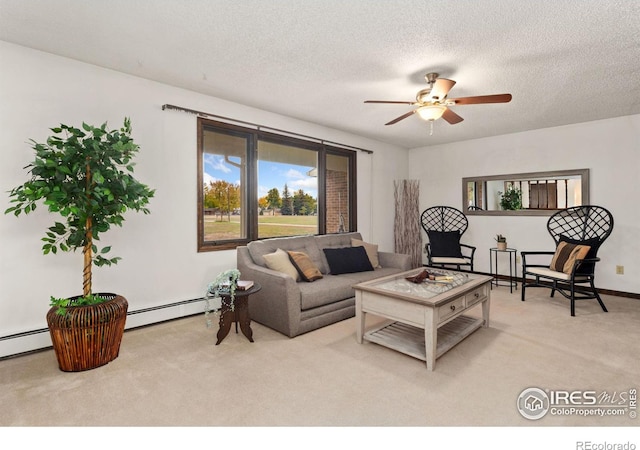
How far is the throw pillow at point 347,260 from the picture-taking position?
12.9 ft

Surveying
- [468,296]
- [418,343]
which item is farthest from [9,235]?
[468,296]

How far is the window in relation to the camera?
3826 millimetres

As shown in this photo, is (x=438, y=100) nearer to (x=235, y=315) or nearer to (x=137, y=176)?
(x=235, y=315)

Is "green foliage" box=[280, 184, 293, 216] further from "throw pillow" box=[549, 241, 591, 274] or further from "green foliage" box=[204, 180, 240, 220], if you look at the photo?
"throw pillow" box=[549, 241, 591, 274]

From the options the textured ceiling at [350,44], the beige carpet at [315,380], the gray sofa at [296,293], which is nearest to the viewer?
the beige carpet at [315,380]

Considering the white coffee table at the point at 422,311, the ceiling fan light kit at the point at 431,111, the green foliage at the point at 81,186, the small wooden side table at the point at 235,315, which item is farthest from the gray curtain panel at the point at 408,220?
the green foliage at the point at 81,186

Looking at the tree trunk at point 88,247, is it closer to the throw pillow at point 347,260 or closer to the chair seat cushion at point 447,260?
the throw pillow at point 347,260

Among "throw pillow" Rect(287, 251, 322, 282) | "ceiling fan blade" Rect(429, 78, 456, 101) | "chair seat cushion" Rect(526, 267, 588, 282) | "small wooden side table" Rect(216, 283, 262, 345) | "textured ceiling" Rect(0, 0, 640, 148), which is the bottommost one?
"small wooden side table" Rect(216, 283, 262, 345)

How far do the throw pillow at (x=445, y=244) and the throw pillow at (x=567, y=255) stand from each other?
4.49 ft

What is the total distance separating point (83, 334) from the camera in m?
2.27

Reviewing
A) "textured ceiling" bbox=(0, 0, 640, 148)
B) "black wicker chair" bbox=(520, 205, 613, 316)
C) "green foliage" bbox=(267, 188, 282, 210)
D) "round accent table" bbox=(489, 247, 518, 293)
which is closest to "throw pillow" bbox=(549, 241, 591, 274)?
"black wicker chair" bbox=(520, 205, 613, 316)

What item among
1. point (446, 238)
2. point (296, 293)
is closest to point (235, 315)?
point (296, 293)

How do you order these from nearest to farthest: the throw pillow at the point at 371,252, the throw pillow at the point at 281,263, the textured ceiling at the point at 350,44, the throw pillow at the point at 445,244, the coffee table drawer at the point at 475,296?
the textured ceiling at the point at 350,44
the coffee table drawer at the point at 475,296
the throw pillow at the point at 281,263
the throw pillow at the point at 371,252
the throw pillow at the point at 445,244
